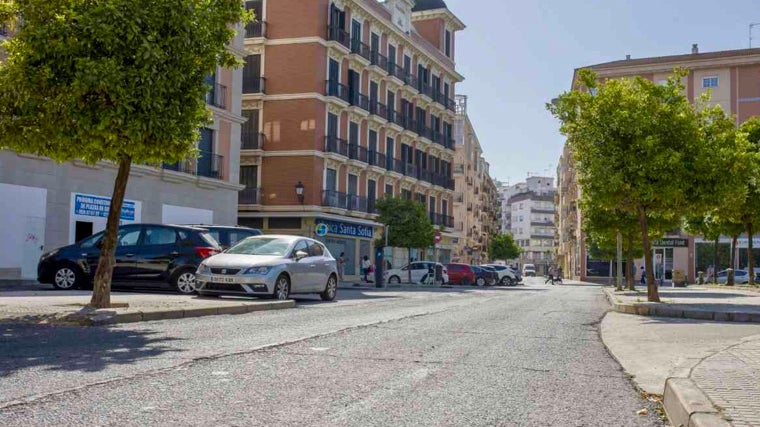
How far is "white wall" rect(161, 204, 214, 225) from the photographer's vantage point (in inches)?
1196

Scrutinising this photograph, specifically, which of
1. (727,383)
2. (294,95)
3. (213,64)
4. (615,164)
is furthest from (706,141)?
(294,95)

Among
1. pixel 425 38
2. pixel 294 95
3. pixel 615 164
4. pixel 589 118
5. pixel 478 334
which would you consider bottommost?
pixel 478 334

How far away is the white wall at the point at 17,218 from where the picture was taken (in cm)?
2355

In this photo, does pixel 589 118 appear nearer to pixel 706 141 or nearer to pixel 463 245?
pixel 706 141

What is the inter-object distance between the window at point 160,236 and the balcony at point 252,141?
27.7m

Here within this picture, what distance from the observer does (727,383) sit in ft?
19.2

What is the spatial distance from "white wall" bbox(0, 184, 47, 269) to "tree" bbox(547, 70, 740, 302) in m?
17.0

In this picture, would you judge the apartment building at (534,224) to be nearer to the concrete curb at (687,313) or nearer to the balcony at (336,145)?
the balcony at (336,145)

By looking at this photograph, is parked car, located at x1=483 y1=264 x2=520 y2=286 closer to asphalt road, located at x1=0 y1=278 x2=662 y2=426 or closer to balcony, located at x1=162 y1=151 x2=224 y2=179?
balcony, located at x1=162 y1=151 x2=224 y2=179

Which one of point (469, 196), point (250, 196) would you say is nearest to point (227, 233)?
point (250, 196)

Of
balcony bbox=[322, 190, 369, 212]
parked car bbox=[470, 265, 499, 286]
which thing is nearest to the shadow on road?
balcony bbox=[322, 190, 369, 212]

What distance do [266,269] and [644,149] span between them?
28.8 feet

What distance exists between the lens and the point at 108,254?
1120cm

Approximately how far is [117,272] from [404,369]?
11.7m
